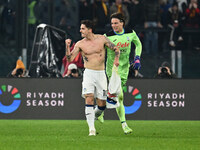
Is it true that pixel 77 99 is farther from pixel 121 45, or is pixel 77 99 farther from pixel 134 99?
pixel 121 45

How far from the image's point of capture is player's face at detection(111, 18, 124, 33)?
12172mm

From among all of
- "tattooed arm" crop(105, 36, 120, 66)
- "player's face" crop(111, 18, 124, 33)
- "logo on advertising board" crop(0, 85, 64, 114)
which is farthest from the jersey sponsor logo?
"logo on advertising board" crop(0, 85, 64, 114)

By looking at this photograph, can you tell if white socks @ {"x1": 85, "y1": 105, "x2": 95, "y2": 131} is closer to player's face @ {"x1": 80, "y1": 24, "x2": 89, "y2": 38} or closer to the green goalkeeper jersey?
the green goalkeeper jersey

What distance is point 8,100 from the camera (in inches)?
679

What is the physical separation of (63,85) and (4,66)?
2.87 metres

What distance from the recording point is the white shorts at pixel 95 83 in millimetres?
11539

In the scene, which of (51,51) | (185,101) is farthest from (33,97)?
(185,101)

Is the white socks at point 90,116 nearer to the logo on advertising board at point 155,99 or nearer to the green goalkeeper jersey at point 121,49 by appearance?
the green goalkeeper jersey at point 121,49

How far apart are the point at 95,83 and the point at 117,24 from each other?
130 cm

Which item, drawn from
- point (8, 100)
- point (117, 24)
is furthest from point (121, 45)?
point (8, 100)

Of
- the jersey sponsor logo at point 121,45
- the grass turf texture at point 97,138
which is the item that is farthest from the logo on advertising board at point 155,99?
the jersey sponsor logo at point 121,45

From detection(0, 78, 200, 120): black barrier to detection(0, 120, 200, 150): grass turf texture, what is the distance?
211 cm

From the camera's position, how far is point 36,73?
18.6 meters

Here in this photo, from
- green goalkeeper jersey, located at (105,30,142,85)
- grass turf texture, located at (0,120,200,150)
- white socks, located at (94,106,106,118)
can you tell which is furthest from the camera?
green goalkeeper jersey, located at (105,30,142,85)
